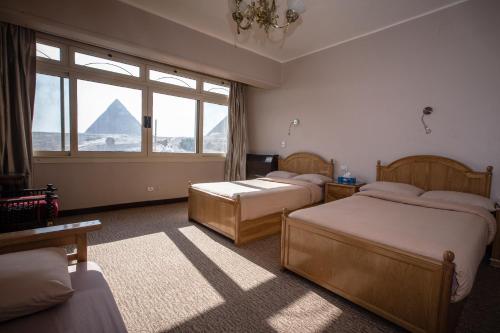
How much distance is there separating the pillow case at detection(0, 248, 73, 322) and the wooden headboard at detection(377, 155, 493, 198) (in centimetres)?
374

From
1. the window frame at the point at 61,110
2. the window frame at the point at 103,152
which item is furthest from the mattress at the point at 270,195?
the window frame at the point at 61,110

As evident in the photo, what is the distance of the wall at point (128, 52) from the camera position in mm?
2846

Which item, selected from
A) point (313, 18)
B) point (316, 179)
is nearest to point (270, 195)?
point (316, 179)

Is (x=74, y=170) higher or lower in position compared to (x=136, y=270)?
higher

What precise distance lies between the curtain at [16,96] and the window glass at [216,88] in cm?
275

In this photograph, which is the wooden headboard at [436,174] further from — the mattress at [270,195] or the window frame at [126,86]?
the window frame at [126,86]

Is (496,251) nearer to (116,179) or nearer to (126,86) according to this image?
(116,179)

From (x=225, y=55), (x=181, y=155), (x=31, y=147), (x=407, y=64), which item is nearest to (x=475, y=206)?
(x=407, y=64)

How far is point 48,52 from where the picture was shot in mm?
3463

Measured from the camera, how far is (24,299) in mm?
917

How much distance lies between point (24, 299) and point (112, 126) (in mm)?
3710

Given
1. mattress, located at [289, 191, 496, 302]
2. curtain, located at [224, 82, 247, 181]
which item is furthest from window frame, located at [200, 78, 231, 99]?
mattress, located at [289, 191, 496, 302]

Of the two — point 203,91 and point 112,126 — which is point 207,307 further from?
point 203,91

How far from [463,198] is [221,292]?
268 cm
